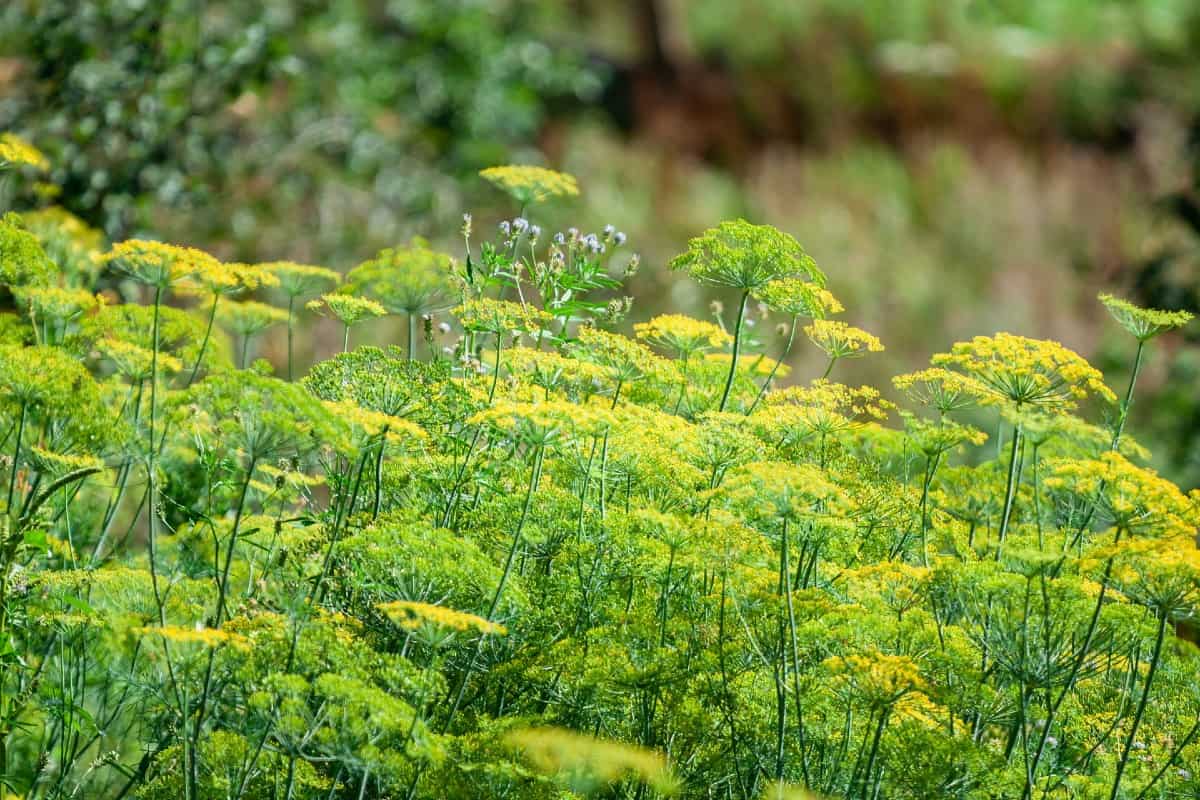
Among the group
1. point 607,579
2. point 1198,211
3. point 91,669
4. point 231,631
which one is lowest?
point 91,669

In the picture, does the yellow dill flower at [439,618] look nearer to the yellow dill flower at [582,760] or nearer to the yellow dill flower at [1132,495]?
the yellow dill flower at [582,760]

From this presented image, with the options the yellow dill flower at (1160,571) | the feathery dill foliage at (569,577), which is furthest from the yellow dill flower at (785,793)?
the yellow dill flower at (1160,571)

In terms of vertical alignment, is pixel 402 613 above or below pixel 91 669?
above

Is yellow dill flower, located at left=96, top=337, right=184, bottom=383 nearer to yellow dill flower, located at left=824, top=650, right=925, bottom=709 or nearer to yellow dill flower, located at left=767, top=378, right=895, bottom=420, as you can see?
yellow dill flower, located at left=767, top=378, right=895, bottom=420

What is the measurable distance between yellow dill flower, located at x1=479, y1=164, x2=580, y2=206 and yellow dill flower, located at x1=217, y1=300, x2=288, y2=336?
2.06 ft

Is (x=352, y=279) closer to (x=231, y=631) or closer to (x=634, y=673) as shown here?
(x=231, y=631)

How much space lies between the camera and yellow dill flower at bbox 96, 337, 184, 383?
282cm

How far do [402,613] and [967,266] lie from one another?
9.27m

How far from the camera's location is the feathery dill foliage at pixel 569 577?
2414mm

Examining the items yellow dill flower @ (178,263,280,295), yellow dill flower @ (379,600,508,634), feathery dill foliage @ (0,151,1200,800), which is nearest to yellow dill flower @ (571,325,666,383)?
feathery dill foliage @ (0,151,1200,800)

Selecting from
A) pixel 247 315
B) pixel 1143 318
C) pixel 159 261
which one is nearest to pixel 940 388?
pixel 1143 318

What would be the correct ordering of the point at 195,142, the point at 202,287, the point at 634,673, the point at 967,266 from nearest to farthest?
the point at 634,673 → the point at 202,287 → the point at 195,142 → the point at 967,266

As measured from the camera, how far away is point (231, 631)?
8.48ft

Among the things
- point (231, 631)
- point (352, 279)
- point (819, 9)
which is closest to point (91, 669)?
point (231, 631)
